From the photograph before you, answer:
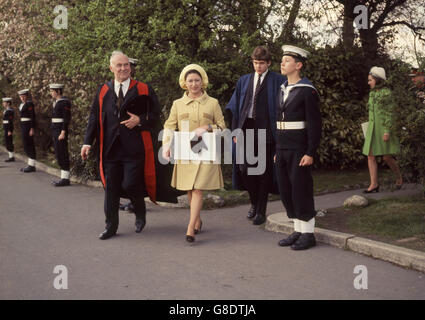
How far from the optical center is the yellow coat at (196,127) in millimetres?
6270

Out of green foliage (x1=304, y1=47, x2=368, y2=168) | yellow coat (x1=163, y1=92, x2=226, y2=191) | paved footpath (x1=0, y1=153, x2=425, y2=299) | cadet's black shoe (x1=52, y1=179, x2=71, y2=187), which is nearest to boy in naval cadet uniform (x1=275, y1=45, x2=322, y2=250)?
paved footpath (x1=0, y1=153, x2=425, y2=299)

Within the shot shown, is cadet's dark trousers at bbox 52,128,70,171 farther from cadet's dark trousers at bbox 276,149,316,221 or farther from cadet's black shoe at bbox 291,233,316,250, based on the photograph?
cadet's black shoe at bbox 291,233,316,250

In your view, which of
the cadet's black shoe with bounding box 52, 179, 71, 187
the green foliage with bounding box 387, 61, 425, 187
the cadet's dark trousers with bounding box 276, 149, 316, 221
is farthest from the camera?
the cadet's black shoe with bounding box 52, 179, 71, 187

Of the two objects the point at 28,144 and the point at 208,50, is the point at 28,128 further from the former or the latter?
the point at 208,50

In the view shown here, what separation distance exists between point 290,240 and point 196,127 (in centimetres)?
158

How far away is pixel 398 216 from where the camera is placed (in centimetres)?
692

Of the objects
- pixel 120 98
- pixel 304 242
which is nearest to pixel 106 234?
pixel 120 98

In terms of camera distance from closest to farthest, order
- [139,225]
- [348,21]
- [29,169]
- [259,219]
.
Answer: [139,225], [259,219], [348,21], [29,169]

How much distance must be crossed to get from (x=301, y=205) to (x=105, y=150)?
228 cm

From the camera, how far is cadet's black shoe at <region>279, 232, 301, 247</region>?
19.7 ft

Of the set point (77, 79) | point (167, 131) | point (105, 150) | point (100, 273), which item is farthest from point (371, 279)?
point (77, 79)

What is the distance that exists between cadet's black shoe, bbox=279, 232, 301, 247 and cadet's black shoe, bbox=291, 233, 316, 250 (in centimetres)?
10

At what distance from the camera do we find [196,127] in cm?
634
